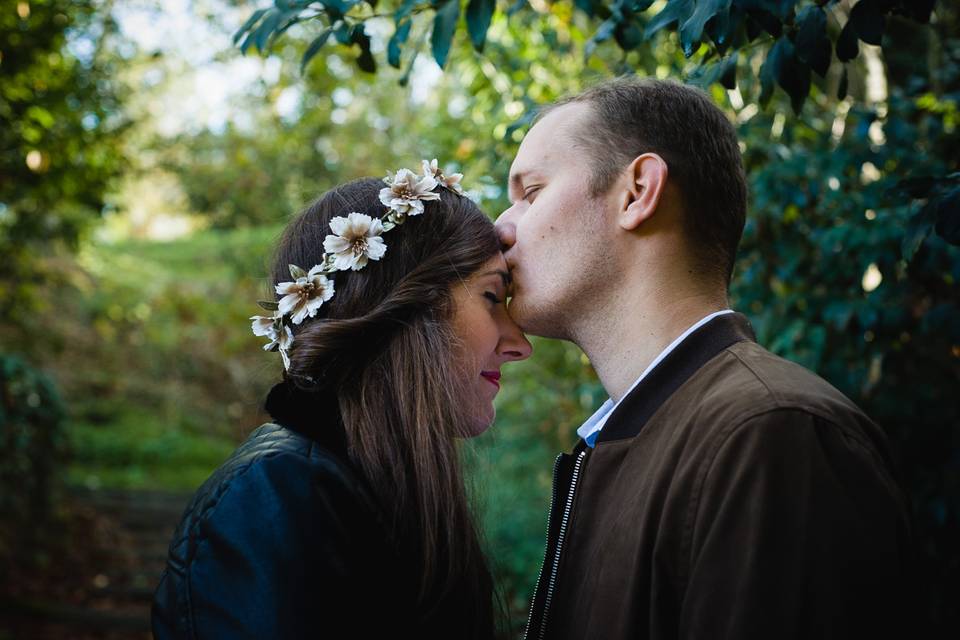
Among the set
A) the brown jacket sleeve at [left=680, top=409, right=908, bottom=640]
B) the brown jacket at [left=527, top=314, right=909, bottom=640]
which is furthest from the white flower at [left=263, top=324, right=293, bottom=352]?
the brown jacket sleeve at [left=680, top=409, right=908, bottom=640]

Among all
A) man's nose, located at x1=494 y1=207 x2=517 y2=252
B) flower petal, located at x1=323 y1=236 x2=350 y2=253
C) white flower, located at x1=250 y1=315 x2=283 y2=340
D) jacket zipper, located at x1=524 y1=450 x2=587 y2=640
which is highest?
flower petal, located at x1=323 y1=236 x2=350 y2=253

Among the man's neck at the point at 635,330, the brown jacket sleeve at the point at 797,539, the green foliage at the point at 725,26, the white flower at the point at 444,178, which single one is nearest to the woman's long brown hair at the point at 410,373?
the white flower at the point at 444,178

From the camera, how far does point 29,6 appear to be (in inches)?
223

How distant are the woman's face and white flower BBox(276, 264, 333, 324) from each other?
348 millimetres

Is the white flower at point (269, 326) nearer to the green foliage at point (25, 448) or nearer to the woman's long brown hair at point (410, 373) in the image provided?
the woman's long brown hair at point (410, 373)

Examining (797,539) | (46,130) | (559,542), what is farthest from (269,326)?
(46,130)

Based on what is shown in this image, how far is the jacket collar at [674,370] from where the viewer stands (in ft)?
5.98

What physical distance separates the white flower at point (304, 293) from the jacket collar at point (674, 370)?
0.81 m

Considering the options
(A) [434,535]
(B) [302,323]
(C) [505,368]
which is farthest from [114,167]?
(A) [434,535]

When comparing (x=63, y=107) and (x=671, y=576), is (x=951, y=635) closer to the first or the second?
(x=671, y=576)

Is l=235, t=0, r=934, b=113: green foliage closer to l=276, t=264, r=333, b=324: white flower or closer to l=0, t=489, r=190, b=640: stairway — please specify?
l=276, t=264, r=333, b=324: white flower

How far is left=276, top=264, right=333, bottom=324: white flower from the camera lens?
2.14 meters

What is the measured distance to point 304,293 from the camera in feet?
7.14

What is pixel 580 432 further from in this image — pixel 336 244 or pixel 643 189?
pixel 336 244
